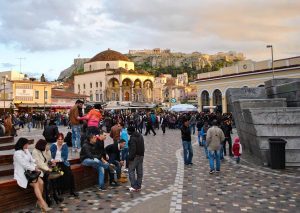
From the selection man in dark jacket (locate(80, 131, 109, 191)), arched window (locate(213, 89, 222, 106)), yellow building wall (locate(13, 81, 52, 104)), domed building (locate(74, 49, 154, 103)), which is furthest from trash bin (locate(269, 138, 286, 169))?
domed building (locate(74, 49, 154, 103))

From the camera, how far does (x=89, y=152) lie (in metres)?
9.00

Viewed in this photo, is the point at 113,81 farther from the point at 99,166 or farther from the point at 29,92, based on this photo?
the point at 99,166

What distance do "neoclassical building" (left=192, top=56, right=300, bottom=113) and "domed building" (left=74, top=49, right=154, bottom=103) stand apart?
34692 mm

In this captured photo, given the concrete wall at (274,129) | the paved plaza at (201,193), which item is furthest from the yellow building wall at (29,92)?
the concrete wall at (274,129)

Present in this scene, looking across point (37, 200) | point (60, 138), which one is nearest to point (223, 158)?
point (60, 138)

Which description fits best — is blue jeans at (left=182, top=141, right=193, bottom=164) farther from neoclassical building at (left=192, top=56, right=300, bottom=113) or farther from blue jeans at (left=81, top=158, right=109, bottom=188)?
neoclassical building at (left=192, top=56, right=300, bottom=113)

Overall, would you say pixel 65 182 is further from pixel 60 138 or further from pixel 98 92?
pixel 98 92

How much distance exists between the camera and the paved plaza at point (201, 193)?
723cm

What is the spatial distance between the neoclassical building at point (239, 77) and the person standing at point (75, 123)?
29699 millimetres

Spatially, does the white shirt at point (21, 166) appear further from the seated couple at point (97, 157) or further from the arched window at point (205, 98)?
the arched window at point (205, 98)

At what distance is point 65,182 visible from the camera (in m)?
8.12

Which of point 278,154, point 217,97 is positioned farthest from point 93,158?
point 217,97

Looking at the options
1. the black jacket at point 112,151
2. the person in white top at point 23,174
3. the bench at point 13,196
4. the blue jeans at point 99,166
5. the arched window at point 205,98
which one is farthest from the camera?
the arched window at point 205,98

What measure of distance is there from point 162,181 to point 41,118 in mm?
26158
